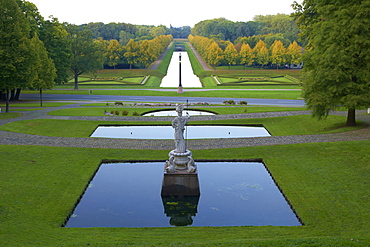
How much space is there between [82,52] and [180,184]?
66.5 m

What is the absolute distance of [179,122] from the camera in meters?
23.2

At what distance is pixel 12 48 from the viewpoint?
45969 millimetres

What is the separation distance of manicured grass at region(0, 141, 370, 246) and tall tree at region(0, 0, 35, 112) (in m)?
16.7

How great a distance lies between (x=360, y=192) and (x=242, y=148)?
11.1m

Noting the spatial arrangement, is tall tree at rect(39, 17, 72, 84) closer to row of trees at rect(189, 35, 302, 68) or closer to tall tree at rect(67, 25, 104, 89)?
tall tree at rect(67, 25, 104, 89)

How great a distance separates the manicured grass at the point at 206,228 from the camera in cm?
1641

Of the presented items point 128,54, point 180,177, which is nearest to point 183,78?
point 128,54

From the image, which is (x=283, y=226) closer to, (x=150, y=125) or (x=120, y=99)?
(x=150, y=125)

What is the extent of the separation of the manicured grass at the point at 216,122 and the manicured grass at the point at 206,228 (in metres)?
6.89

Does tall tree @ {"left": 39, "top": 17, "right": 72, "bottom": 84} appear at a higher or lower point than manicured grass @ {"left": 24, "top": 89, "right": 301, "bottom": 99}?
higher

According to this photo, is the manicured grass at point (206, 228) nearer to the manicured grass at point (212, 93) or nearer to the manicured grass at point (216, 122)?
the manicured grass at point (216, 122)

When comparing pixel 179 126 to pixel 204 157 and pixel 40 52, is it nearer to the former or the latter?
pixel 204 157

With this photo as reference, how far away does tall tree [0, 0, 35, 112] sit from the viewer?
45.4m

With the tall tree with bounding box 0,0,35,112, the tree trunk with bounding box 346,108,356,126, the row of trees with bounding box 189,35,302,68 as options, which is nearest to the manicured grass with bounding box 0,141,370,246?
the tree trunk with bounding box 346,108,356,126
